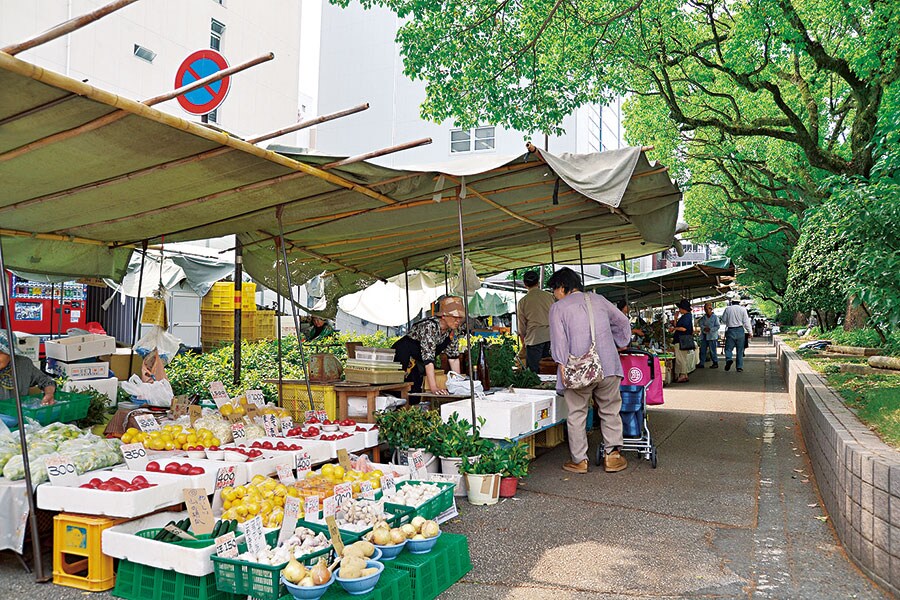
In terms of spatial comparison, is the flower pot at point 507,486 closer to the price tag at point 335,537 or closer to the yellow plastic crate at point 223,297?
the price tag at point 335,537

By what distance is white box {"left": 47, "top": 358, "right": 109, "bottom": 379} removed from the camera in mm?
8328

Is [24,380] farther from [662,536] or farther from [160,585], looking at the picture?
[662,536]

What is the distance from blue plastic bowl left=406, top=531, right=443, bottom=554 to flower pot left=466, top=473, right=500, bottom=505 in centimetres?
188

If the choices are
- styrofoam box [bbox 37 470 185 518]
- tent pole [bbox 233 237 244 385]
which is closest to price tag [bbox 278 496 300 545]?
styrofoam box [bbox 37 470 185 518]

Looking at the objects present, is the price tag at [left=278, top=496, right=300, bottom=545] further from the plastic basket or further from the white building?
the white building

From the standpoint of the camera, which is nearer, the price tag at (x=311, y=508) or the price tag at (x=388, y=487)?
the price tag at (x=311, y=508)

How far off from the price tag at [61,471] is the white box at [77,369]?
430cm

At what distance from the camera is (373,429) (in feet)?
21.3

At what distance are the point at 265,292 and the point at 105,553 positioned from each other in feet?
53.2

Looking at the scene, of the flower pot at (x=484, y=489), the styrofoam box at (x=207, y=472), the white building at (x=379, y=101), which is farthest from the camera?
the white building at (x=379, y=101)

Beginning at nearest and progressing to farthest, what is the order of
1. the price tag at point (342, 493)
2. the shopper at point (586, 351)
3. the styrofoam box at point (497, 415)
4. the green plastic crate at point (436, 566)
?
the green plastic crate at point (436, 566) < the price tag at point (342, 493) < the styrofoam box at point (497, 415) < the shopper at point (586, 351)

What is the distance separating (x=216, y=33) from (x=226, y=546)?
820 inches

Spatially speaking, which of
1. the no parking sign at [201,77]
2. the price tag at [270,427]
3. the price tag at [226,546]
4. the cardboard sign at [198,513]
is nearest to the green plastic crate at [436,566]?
the price tag at [226,546]

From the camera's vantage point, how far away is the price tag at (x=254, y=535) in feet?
11.9
